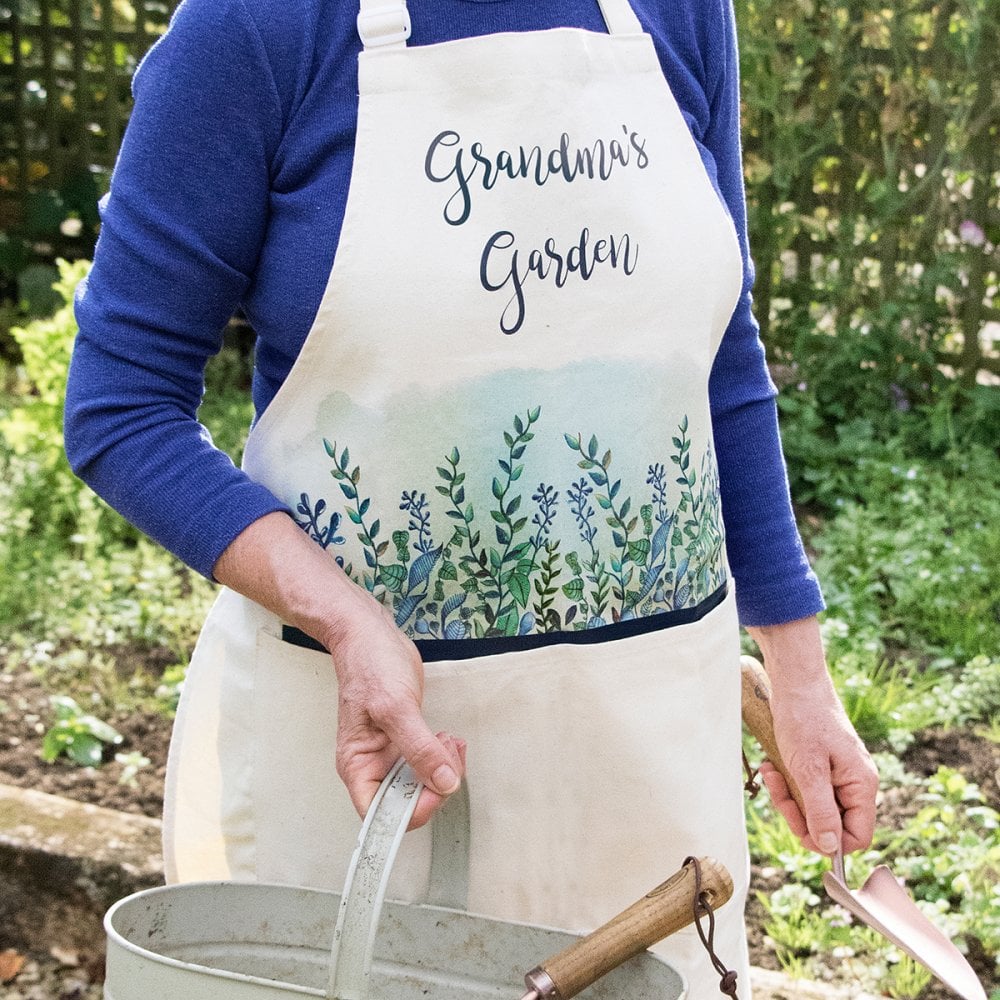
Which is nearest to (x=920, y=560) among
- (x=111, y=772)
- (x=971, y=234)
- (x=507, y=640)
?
(x=971, y=234)

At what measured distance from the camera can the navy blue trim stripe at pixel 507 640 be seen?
1201mm

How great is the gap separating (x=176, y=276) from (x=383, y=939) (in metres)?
0.55

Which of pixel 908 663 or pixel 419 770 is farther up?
pixel 419 770

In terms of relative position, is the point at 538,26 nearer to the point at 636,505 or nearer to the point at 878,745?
the point at 636,505

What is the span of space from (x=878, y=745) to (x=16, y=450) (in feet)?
8.13

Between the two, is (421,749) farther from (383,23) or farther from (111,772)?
(111,772)

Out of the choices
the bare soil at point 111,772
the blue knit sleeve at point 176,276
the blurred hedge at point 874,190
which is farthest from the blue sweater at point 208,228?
the blurred hedge at point 874,190

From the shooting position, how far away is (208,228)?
1.11 m

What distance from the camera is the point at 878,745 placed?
2.89 metres

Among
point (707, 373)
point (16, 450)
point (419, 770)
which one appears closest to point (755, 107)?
point (16, 450)

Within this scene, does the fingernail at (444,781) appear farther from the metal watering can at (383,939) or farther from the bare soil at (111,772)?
the bare soil at (111,772)

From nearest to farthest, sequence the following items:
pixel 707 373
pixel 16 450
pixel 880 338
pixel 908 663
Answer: pixel 707 373 → pixel 908 663 → pixel 16 450 → pixel 880 338

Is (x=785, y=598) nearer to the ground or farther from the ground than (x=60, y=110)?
farther from the ground

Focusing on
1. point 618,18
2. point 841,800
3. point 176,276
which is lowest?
point 841,800
